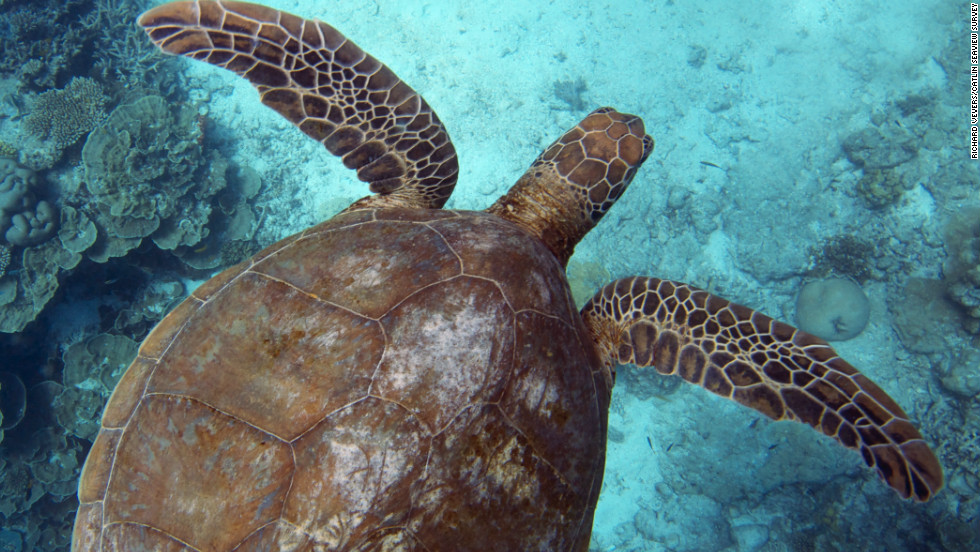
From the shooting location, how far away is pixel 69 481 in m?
5.34

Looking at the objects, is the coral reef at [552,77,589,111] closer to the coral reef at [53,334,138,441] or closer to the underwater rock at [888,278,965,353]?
the underwater rock at [888,278,965,353]

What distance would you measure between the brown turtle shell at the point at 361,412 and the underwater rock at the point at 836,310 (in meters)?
6.67

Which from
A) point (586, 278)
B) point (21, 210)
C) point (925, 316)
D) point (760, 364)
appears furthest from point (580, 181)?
point (925, 316)

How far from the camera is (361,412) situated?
1487mm

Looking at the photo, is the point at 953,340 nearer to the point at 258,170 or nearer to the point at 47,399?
the point at 258,170

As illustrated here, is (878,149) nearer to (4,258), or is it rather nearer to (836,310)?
(836,310)

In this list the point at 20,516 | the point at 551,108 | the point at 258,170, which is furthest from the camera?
the point at 551,108

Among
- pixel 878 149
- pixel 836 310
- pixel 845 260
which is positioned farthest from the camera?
pixel 878 149

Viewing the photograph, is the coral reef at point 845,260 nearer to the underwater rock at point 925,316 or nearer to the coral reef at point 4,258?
the underwater rock at point 925,316

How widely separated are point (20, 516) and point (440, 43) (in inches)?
341

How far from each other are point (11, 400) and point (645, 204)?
866 cm

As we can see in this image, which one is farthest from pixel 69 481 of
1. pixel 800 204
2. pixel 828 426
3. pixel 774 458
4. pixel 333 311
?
pixel 800 204

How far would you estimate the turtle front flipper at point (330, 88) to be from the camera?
96.5 inches

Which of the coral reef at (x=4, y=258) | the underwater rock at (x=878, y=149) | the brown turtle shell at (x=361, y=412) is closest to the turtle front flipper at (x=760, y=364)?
the brown turtle shell at (x=361, y=412)
